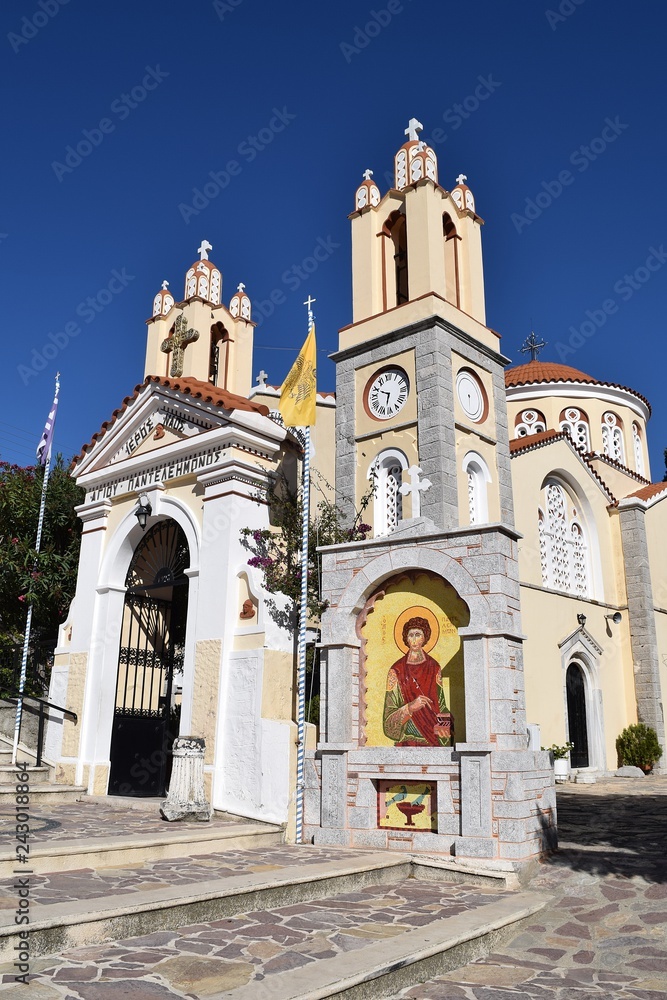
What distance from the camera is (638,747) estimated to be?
1938cm

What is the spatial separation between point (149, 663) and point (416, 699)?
6.25 metres

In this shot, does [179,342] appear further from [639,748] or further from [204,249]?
[639,748]

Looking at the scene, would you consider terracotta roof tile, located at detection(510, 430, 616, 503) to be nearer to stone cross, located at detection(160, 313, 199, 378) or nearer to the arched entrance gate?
stone cross, located at detection(160, 313, 199, 378)

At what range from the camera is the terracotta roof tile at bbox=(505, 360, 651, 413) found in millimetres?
23984

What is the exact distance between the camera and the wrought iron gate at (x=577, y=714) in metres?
18.6

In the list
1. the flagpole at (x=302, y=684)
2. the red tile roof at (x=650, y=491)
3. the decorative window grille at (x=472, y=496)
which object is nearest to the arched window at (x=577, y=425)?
the red tile roof at (x=650, y=491)

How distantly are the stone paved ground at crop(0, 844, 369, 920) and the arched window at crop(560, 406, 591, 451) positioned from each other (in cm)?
1782

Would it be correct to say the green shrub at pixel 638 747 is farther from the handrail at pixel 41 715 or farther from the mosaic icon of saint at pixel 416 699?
the handrail at pixel 41 715

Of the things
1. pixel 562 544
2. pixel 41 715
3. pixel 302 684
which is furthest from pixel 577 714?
pixel 41 715

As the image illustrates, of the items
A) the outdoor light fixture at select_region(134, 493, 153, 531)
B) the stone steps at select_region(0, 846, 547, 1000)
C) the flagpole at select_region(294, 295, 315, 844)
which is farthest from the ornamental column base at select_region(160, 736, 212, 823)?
the outdoor light fixture at select_region(134, 493, 153, 531)

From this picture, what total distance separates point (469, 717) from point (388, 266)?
10.6 m

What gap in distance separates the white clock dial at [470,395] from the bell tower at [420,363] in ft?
0.07

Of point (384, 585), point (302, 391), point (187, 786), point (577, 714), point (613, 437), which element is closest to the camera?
point (384, 585)

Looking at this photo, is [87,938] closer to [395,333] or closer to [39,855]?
[39,855]
